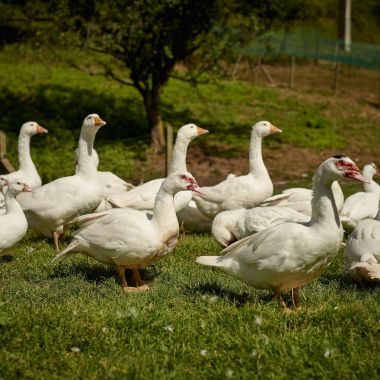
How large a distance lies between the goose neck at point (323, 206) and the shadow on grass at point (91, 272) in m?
2.36

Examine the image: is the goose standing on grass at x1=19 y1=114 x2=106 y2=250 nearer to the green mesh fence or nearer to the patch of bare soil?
the patch of bare soil

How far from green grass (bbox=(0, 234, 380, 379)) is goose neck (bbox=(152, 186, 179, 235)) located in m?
0.59

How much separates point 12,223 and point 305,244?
3752 millimetres

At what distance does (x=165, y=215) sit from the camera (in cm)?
714

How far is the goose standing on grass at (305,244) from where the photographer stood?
595 cm

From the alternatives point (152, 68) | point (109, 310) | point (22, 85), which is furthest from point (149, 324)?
point (22, 85)

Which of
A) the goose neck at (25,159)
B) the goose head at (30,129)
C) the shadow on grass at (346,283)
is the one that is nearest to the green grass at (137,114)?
the goose head at (30,129)

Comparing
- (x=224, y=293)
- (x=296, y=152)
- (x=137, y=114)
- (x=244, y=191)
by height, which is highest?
(x=224, y=293)

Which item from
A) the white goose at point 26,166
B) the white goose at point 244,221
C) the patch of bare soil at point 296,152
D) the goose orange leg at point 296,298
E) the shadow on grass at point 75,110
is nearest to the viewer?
the goose orange leg at point 296,298

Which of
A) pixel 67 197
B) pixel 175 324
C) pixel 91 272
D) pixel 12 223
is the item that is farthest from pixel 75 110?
pixel 175 324

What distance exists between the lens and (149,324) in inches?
223

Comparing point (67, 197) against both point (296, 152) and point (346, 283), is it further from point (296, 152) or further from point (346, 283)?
point (296, 152)

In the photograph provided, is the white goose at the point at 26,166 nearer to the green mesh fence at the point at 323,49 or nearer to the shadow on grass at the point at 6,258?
the shadow on grass at the point at 6,258

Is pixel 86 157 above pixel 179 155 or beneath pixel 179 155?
above
